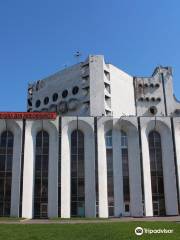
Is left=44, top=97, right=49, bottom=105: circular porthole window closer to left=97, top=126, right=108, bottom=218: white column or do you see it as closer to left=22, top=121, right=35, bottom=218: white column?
left=22, top=121, right=35, bottom=218: white column

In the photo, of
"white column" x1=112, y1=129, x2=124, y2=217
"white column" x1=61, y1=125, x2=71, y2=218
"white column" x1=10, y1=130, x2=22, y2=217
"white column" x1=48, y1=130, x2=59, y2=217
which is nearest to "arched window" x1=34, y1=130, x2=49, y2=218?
"white column" x1=48, y1=130, x2=59, y2=217

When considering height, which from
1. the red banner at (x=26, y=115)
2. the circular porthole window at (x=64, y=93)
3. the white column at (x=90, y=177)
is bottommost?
the white column at (x=90, y=177)

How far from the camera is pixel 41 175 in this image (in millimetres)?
56281

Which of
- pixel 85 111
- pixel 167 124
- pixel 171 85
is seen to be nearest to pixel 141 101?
pixel 171 85

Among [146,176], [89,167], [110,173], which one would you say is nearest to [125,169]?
[110,173]

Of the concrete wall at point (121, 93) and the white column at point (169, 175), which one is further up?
the concrete wall at point (121, 93)

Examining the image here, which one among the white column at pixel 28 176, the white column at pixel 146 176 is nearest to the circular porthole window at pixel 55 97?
→ the white column at pixel 28 176

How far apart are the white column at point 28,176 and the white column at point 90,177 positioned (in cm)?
873

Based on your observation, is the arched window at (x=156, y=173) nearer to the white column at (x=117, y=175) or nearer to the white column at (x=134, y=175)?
the white column at (x=134, y=175)

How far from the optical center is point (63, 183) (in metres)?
55.5

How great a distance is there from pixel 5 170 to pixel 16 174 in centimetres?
204

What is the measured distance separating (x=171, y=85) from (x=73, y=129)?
49635mm

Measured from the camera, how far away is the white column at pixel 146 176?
183 feet

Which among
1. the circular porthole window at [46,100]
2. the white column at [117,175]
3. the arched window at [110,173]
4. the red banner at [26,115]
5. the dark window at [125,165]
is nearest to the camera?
the white column at [117,175]
